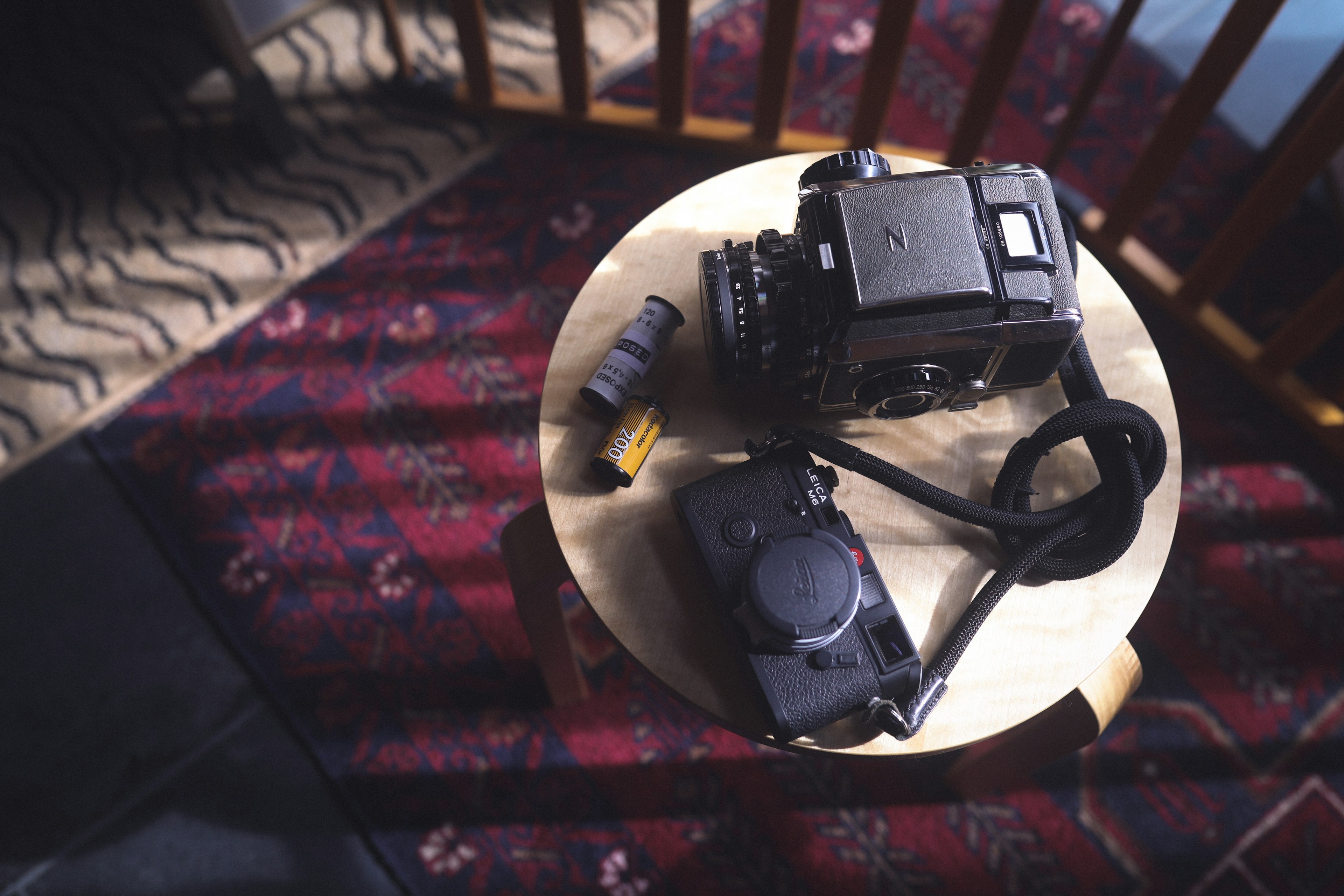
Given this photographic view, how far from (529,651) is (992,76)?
4.04 feet

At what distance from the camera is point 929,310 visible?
2.42 ft

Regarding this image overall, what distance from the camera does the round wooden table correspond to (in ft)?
2.66

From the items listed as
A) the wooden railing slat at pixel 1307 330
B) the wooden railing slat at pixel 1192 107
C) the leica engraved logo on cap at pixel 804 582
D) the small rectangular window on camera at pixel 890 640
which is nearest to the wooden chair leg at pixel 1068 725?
the small rectangular window on camera at pixel 890 640

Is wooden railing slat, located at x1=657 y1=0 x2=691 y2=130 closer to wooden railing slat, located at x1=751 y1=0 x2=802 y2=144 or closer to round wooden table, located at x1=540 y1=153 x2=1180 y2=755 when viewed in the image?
wooden railing slat, located at x1=751 y1=0 x2=802 y2=144

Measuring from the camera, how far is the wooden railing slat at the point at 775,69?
1.37m

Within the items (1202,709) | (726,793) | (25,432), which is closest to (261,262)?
(25,432)

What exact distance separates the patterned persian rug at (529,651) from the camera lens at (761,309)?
578 mm

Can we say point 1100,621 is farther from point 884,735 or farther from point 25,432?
point 25,432

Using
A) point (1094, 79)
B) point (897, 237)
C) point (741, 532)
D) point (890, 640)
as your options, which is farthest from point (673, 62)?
point (890, 640)

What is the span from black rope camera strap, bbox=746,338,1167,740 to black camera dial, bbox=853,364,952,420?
0.05m

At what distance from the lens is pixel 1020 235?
0.75 metres

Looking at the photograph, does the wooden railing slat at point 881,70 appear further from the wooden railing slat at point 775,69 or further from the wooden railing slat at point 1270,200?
the wooden railing slat at point 1270,200

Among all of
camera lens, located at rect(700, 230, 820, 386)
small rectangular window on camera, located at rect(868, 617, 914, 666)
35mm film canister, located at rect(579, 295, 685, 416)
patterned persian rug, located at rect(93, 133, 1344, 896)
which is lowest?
patterned persian rug, located at rect(93, 133, 1344, 896)

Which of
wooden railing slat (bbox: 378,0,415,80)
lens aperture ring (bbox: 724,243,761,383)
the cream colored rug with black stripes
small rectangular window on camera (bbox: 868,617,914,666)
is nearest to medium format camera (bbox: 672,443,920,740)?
small rectangular window on camera (bbox: 868,617,914,666)
